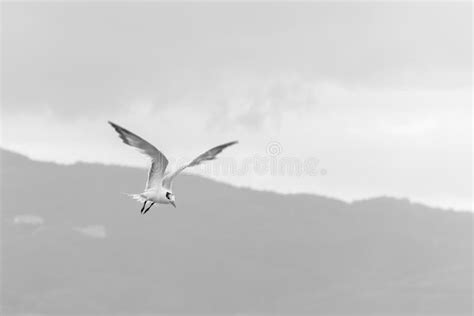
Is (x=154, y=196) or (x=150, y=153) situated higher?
(x=150, y=153)

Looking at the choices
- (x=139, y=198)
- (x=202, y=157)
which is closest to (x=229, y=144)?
(x=202, y=157)

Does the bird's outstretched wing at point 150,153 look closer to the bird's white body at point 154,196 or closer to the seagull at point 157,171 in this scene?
the seagull at point 157,171

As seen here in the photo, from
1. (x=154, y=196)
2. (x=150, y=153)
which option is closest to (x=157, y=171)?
(x=154, y=196)

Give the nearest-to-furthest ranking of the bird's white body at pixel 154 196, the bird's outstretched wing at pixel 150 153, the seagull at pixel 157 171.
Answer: the bird's outstretched wing at pixel 150 153
the seagull at pixel 157 171
the bird's white body at pixel 154 196

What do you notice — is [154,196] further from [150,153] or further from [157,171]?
[150,153]

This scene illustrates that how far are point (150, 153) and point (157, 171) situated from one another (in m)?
1.77

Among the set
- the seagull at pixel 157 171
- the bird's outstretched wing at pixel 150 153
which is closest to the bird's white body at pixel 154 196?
the seagull at pixel 157 171

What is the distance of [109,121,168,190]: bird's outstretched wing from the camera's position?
132 ft

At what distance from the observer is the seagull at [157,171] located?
41.1 meters

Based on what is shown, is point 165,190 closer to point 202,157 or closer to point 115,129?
point 202,157

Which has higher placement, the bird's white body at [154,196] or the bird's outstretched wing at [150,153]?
the bird's outstretched wing at [150,153]

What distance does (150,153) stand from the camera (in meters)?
42.2

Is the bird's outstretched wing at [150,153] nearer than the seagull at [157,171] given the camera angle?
Yes

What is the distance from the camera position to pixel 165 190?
43.5 meters
